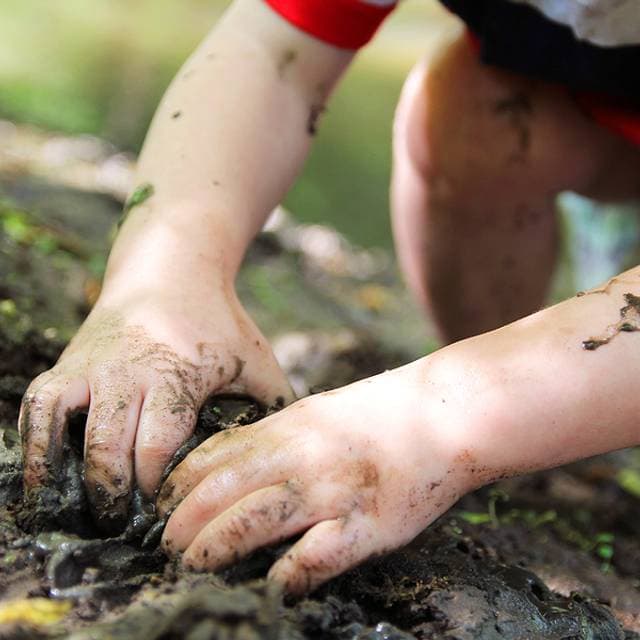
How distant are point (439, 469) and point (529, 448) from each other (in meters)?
0.15

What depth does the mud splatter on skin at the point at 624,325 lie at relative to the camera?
1.30 metres

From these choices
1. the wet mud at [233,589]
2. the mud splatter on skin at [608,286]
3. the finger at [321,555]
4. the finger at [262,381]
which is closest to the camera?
the wet mud at [233,589]

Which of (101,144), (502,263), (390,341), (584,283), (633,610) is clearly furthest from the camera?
(101,144)

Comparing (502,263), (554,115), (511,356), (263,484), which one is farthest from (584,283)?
(263,484)

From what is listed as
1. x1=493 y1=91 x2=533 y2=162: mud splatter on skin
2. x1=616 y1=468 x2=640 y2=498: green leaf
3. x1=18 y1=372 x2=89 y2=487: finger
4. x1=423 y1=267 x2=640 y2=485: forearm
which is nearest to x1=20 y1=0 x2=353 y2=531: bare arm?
x1=18 y1=372 x2=89 y2=487: finger

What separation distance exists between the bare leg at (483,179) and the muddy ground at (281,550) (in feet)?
1.34

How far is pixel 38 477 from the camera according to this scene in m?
1.31

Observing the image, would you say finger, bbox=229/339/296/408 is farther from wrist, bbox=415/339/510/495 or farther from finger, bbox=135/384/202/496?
wrist, bbox=415/339/510/495

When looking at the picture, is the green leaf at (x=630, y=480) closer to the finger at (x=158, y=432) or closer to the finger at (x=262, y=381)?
the finger at (x=262, y=381)

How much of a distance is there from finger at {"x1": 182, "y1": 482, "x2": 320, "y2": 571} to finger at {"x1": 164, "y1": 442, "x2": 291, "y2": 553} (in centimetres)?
2

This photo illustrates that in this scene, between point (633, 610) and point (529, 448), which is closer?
point (529, 448)

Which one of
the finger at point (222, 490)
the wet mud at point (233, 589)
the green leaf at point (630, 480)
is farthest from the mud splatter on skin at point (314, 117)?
the green leaf at point (630, 480)

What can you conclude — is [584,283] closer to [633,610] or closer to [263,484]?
[633,610]

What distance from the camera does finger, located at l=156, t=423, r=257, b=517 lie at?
1245 millimetres
